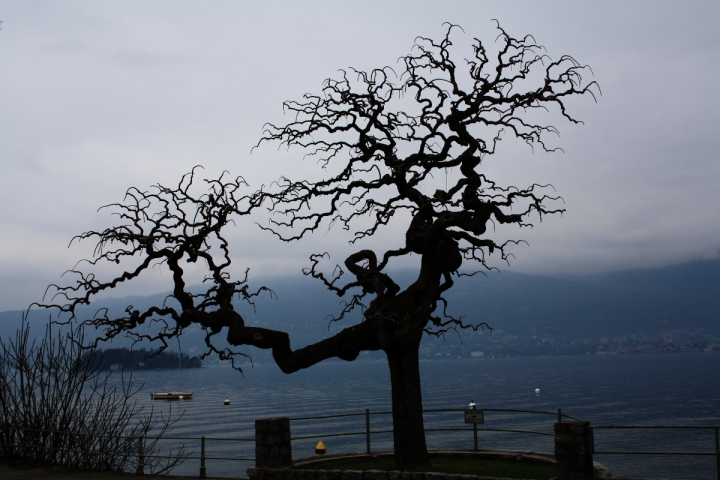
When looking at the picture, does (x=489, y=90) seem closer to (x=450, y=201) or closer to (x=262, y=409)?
(x=450, y=201)

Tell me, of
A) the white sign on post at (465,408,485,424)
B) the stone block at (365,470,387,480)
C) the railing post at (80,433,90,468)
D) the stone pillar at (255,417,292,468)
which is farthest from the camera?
the railing post at (80,433,90,468)

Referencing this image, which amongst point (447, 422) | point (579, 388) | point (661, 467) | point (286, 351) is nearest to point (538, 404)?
point (447, 422)

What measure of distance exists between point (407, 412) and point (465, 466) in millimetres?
1757

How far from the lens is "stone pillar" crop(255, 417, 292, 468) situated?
1395 cm

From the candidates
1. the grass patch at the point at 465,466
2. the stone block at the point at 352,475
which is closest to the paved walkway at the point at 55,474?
the grass patch at the point at 465,466

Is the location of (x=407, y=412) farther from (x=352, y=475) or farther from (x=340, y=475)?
(x=340, y=475)

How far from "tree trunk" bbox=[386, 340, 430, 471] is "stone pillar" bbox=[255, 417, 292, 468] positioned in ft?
7.40

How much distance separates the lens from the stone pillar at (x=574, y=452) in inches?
476

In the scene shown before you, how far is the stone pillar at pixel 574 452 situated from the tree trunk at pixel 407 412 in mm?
2727

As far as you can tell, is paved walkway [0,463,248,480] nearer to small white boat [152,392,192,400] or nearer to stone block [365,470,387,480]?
stone block [365,470,387,480]

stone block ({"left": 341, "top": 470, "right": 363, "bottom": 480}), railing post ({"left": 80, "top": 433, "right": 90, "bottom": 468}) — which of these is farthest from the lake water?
stone block ({"left": 341, "top": 470, "right": 363, "bottom": 480})

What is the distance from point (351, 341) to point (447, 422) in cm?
5184

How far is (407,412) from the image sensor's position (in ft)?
45.7

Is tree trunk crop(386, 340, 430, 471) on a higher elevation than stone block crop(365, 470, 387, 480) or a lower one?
higher
